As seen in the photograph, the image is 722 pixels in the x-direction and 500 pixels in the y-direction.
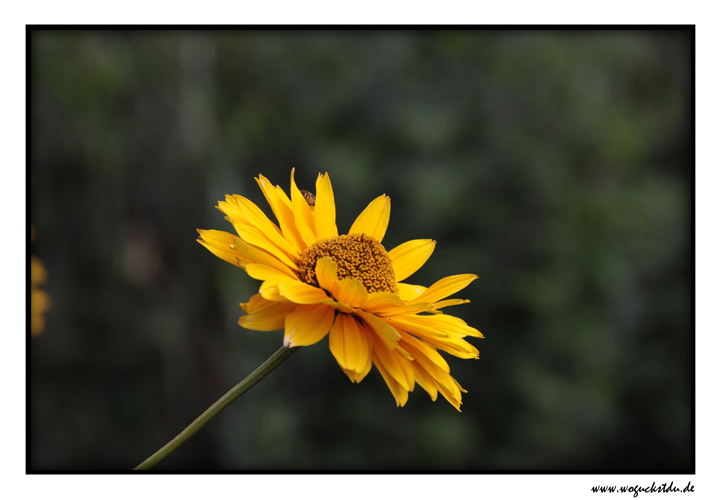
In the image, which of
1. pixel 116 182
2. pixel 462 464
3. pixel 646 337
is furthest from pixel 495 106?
pixel 116 182

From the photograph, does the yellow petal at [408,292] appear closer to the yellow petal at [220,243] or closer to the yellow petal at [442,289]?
the yellow petal at [442,289]

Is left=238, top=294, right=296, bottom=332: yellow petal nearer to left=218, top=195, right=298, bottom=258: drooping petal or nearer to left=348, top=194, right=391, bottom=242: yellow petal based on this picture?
left=218, top=195, right=298, bottom=258: drooping petal

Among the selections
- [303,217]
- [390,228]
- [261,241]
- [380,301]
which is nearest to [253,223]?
[261,241]

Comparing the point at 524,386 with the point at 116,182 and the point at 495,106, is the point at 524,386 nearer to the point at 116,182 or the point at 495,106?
the point at 495,106

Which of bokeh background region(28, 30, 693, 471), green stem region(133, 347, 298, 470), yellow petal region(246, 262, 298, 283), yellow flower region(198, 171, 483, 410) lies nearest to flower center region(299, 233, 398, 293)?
yellow flower region(198, 171, 483, 410)

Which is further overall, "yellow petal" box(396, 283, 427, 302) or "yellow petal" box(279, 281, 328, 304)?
"yellow petal" box(396, 283, 427, 302)

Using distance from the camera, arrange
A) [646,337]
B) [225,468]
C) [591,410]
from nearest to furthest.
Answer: [225,468]
[591,410]
[646,337]
